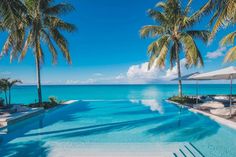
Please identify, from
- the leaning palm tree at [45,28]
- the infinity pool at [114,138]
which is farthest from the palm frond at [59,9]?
the infinity pool at [114,138]

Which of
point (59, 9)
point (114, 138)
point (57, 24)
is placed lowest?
point (114, 138)

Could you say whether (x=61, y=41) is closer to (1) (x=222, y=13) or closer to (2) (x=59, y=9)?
(2) (x=59, y=9)

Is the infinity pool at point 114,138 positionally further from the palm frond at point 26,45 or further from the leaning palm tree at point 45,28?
the palm frond at point 26,45

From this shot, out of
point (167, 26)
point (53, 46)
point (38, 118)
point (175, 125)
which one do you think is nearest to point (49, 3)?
point (53, 46)

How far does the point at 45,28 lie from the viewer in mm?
11430

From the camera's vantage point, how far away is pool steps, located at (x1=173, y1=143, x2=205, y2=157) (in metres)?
4.38

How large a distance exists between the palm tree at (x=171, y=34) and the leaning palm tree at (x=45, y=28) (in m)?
5.56

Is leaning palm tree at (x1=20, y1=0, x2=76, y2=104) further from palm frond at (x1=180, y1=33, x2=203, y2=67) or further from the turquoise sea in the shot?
palm frond at (x1=180, y1=33, x2=203, y2=67)

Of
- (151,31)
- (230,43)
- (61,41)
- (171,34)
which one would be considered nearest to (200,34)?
(171,34)

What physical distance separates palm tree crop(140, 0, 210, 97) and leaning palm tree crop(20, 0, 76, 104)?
5.56m

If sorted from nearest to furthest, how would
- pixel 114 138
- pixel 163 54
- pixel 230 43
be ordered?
pixel 114 138
pixel 230 43
pixel 163 54

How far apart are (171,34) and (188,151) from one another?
9.97 metres

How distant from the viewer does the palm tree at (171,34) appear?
12.1 meters

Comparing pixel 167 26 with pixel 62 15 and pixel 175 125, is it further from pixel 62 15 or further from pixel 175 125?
pixel 175 125
